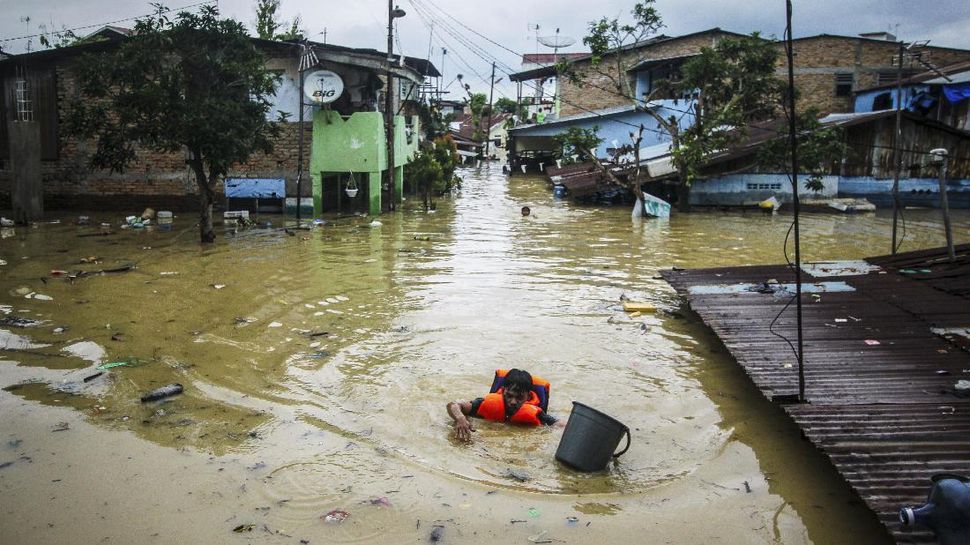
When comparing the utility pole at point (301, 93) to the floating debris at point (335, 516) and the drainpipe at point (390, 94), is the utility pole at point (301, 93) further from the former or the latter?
the floating debris at point (335, 516)

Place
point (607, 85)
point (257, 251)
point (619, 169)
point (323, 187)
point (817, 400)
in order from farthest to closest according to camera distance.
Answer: point (607, 85) → point (619, 169) → point (323, 187) → point (257, 251) → point (817, 400)

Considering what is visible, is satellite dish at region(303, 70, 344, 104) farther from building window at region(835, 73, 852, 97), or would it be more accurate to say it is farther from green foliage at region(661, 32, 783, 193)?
building window at region(835, 73, 852, 97)

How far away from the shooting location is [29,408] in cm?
622

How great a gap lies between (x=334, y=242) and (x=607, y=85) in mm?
24733

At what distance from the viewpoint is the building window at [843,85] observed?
106 feet

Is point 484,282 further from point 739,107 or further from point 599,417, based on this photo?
point 739,107

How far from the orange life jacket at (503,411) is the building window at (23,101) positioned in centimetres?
1899

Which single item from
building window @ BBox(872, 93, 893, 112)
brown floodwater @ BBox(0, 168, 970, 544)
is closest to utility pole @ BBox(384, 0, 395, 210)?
brown floodwater @ BBox(0, 168, 970, 544)

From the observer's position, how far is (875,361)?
6.58 m

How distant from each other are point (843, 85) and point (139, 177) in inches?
1160

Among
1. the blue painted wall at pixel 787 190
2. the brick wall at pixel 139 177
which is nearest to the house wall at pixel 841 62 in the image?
the blue painted wall at pixel 787 190

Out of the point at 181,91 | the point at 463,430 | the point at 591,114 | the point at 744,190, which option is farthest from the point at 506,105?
the point at 463,430

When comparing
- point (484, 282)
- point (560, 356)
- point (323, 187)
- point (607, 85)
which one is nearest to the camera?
point (560, 356)

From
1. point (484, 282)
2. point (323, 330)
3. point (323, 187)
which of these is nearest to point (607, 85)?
point (323, 187)
